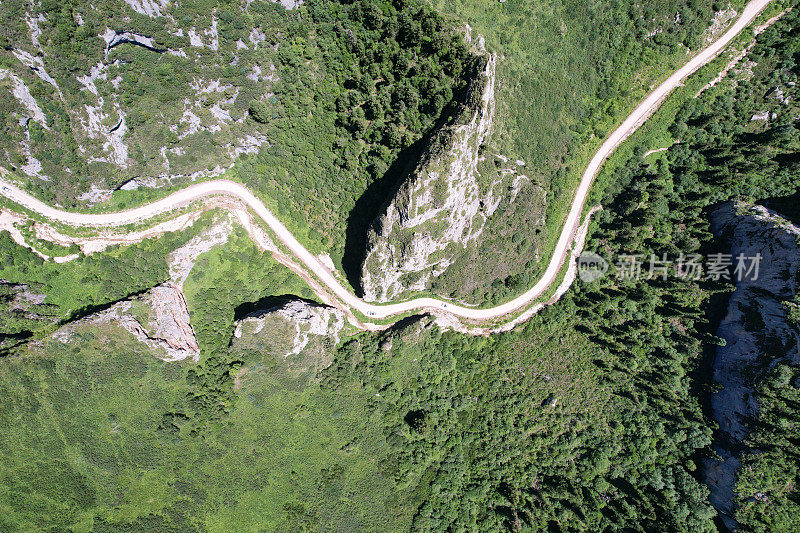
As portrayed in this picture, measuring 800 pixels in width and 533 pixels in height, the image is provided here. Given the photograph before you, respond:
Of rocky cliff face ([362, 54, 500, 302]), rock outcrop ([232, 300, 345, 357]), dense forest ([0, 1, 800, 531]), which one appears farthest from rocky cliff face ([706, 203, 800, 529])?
rock outcrop ([232, 300, 345, 357])

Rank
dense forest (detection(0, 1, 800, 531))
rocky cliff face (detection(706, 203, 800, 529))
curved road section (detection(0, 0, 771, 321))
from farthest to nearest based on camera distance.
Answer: curved road section (detection(0, 0, 771, 321)), rocky cliff face (detection(706, 203, 800, 529)), dense forest (detection(0, 1, 800, 531))

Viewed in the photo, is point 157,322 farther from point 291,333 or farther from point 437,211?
point 437,211

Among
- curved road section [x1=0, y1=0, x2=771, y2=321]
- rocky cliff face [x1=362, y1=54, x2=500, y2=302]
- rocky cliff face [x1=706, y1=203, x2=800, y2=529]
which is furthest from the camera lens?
curved road section [x1=0, y1=0, x2=771, y2=321]

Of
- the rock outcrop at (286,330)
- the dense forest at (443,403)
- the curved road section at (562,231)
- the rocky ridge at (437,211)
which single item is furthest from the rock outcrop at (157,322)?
the rocky ridge at (437,211)

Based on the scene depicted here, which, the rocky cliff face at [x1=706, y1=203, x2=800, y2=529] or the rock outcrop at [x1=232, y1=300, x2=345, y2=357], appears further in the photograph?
the rock outcrop at [x1=232, y1=300, x2=345, y2=357]

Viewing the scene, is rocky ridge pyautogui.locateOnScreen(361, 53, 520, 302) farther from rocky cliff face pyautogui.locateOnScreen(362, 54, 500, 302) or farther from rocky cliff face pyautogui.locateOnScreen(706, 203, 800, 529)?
rocky cliff face pyautogui.locateOnScreen(706, 203, 800, 529)

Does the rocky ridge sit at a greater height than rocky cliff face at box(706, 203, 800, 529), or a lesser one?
greater

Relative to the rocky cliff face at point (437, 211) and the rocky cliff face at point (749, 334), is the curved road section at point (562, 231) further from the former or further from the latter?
the rocky cliff face at point (749, 334)
